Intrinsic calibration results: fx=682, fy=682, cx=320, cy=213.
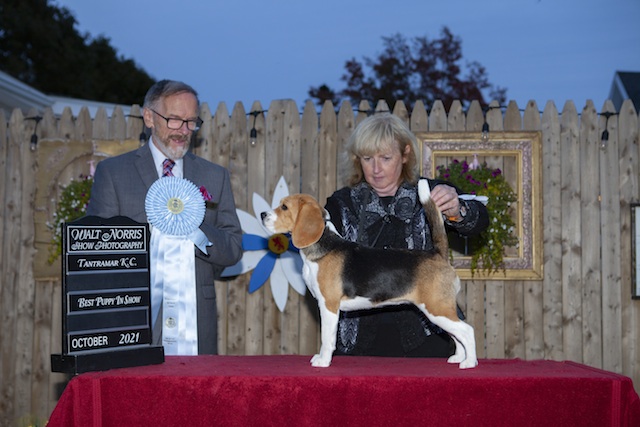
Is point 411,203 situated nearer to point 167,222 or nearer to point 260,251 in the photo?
point 167,222

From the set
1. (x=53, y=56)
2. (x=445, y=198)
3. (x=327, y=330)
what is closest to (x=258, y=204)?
(x=445, y=198)

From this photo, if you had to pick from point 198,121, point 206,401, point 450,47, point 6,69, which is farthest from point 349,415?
point 6,69

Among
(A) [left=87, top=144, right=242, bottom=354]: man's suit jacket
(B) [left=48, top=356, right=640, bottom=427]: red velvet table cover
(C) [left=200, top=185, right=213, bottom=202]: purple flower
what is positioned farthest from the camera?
(C) [left=200, top=185, right=213, bottom=202]: purple flower

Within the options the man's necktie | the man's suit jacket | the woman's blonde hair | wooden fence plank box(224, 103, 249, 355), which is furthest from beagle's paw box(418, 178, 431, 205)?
wooden fence plank box(224, 103, 249, 355)

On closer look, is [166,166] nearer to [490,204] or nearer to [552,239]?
[490,204]

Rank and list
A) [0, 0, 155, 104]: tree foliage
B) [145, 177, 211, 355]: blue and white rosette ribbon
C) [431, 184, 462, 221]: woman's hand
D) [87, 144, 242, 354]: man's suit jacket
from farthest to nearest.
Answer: [0, 0, 155, 104]: tree foliage < [87, 144, 242, 354]: man's suit jacket < [145, 177, 211, 355]: blue and white rosette ribbon < [431, 184, 462, 221]: woman's hand

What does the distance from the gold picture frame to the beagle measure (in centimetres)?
406

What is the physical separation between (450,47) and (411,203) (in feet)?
48.1

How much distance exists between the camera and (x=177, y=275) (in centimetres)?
368

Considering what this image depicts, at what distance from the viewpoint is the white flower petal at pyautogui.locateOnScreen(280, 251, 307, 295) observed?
22.4 feet

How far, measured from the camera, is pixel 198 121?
380cm

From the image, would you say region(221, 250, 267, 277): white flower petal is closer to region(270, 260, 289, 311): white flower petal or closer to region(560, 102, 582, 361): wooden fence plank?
region(270, 260, 289, 311): white flower petal

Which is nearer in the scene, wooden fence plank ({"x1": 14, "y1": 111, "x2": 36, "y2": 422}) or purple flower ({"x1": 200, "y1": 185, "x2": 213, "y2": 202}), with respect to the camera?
purple flower ({"x1": 200, "y1": 185, "x2": 213, "y2": 202})

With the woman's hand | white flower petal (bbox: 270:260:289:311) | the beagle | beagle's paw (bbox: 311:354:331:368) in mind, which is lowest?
white flower petal (bbox: 270:260:289:311)
